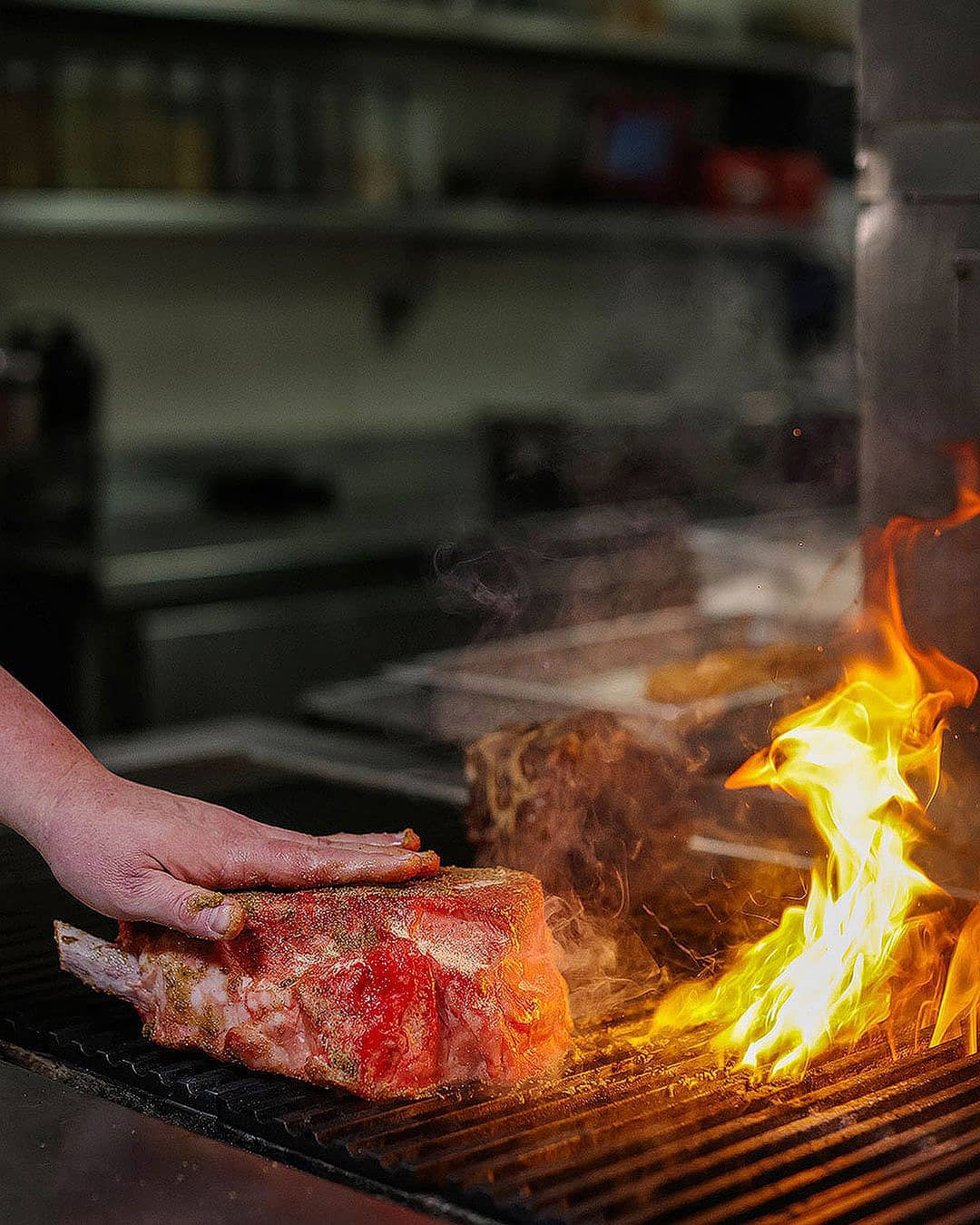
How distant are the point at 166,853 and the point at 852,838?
0.70m

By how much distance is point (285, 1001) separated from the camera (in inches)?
61.7

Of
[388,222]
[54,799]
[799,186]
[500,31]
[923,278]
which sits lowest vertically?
[54,799]

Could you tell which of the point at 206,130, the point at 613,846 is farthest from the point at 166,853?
the point at 206,130

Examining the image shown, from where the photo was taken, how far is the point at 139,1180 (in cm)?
A: 136

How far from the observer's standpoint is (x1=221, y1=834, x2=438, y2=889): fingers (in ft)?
5.41

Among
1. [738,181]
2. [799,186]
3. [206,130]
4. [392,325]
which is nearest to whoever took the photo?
[206,130]

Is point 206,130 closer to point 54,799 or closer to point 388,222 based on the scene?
point 388,222

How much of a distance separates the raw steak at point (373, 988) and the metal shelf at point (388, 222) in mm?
3295

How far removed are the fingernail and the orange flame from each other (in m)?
0.40

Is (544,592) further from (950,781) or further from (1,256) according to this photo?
(1,256)

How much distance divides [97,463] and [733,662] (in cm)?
216

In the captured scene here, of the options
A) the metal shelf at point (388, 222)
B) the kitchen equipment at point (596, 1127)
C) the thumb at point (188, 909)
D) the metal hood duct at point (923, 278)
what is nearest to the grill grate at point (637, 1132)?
the kitchen equipment at point (596, 1127)

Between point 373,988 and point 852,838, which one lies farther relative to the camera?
point 852,838

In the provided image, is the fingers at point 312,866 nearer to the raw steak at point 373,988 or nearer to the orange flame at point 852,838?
the raw steak at point 373,988
